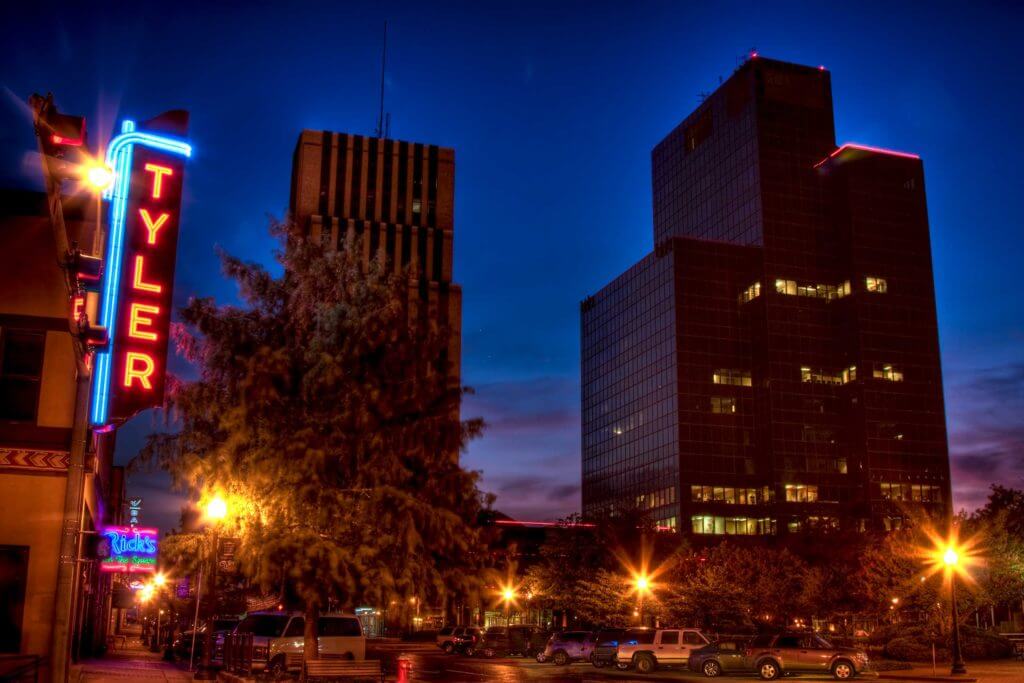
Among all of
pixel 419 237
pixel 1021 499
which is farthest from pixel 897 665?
pixel 419 237

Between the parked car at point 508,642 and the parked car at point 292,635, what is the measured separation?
983 inches

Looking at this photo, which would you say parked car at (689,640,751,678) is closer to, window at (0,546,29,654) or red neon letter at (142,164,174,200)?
window at (0,546,29,654)

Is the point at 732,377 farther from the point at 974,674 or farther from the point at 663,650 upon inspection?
the point at 974,674

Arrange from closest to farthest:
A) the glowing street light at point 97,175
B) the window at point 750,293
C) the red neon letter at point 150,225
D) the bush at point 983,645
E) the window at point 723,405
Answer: the glowing street light at point 97,175, the red neon letter at point 150,225, the bush at point 983,645, the window at point 723,405, the window at point 750,293

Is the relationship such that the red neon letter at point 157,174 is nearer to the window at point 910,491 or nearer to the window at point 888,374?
the window at point 910,491

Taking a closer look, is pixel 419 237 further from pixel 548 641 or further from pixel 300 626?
pixel 300 626

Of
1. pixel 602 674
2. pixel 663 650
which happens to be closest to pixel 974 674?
pixel 663 650

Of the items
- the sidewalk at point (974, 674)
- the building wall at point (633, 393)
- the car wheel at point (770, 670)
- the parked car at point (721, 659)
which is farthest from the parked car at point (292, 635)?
the building wall at point (633, 393)

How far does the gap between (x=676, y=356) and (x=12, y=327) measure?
118 meters

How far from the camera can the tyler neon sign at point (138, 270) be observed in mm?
21578

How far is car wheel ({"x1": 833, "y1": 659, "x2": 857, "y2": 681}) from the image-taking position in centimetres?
3394

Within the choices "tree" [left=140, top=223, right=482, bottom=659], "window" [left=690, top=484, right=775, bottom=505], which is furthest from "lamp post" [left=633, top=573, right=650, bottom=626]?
"window" [left=690, top=484, right=775, bottom=505]

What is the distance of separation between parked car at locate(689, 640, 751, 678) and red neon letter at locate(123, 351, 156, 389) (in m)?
25.0

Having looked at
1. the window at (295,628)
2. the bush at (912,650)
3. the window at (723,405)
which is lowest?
the bush at (912,650)
